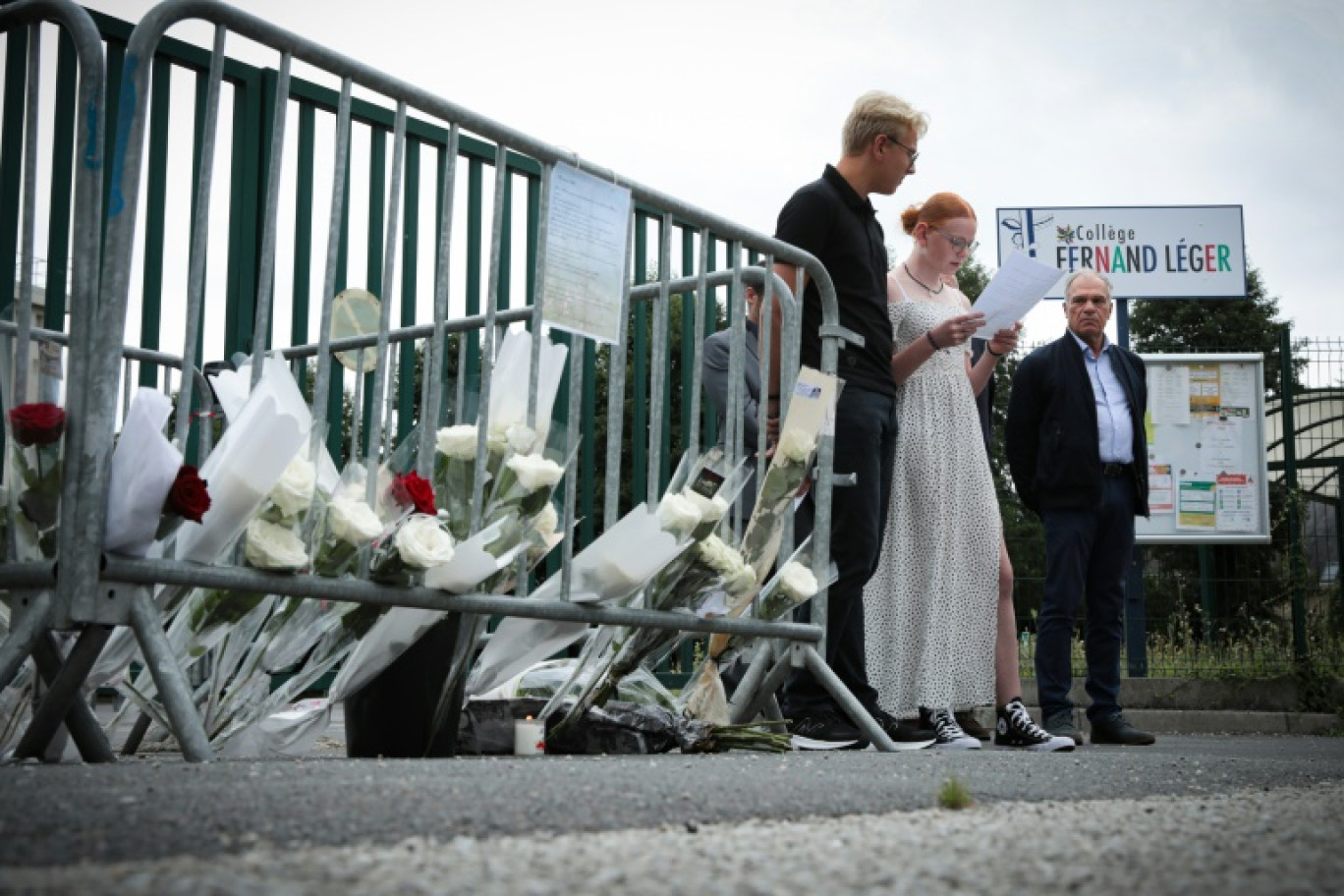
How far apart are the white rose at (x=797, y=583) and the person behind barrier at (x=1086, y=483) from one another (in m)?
1.95

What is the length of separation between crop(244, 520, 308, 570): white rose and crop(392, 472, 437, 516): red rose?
266 mm

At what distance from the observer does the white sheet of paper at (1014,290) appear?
512cm

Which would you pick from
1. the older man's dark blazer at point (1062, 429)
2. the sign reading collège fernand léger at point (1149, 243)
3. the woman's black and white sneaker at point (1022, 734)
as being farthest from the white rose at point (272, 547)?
the sign reading collège fernand léger at point (1149, 243)

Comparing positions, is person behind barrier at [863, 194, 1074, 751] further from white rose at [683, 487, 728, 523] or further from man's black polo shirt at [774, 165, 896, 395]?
white rose at [683, 487, 728, 523]

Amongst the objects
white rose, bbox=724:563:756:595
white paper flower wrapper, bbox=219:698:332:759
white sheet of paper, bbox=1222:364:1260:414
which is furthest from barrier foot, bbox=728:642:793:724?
white sheet of paper, bbox=1222:364:1260:414

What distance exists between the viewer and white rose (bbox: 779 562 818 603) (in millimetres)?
4258

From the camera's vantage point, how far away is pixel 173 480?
111 inches

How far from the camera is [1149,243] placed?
11.2 meters

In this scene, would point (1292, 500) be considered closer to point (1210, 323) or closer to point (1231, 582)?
point (1231, 582)

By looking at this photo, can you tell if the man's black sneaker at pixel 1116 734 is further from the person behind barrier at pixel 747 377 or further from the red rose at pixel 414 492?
the red rose at pixel 414 492

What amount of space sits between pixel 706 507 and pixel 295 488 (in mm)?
1132

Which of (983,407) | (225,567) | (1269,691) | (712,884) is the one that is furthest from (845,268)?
(1269,691)

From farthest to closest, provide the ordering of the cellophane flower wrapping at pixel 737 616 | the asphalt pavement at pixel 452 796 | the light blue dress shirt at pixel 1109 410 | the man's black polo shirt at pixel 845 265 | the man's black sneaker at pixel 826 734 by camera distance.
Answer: the light blue dress shirt at pixel 1109 410, the man's black polo shirt at pixel 845 265, the man's black sneaker at pixel 826 734, the cellophane flower wrapping at pixel 737 616, the asphalt pavement at pixel 452 796

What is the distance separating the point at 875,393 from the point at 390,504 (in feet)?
6.70
